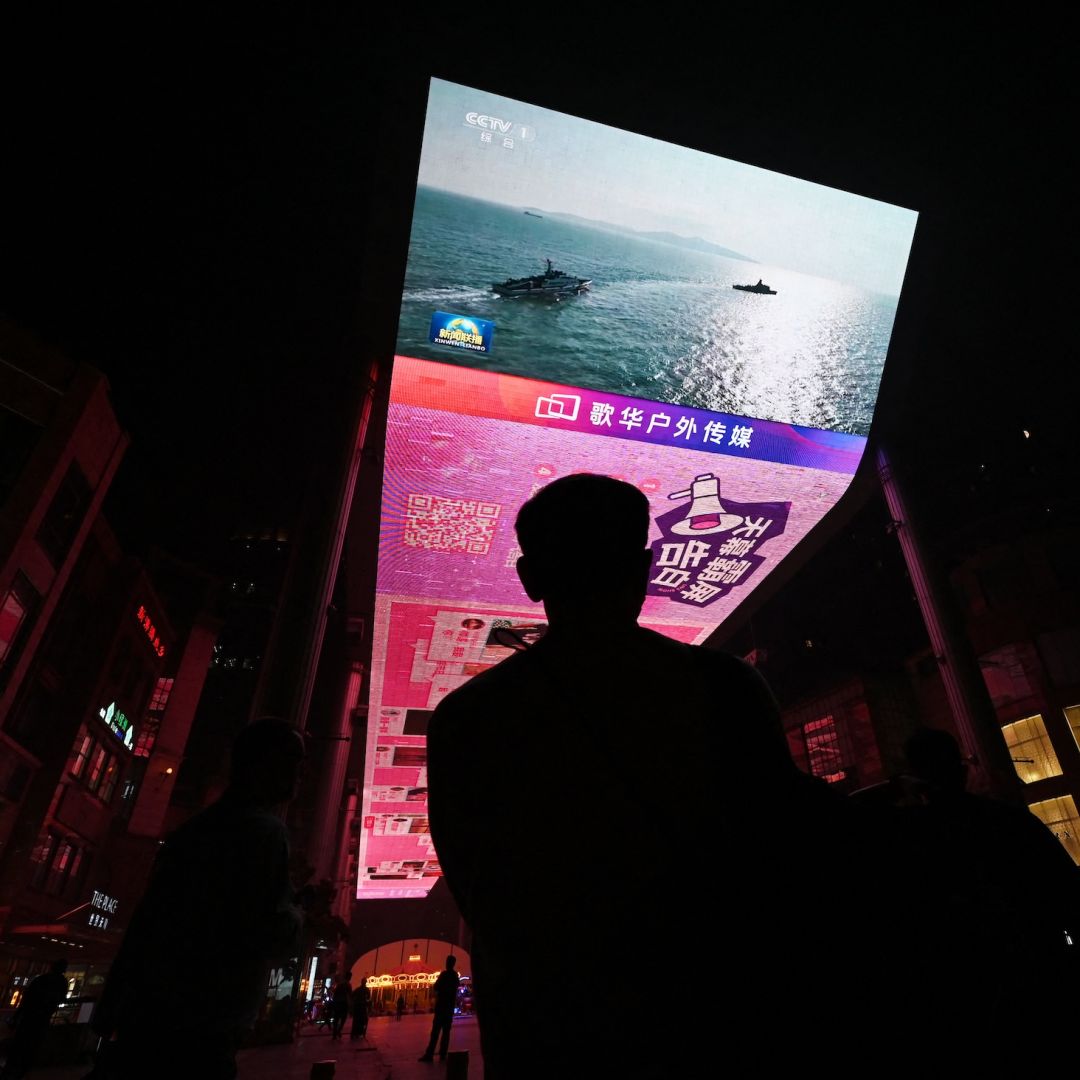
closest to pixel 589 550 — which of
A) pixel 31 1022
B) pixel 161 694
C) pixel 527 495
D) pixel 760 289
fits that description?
pixel 527 495

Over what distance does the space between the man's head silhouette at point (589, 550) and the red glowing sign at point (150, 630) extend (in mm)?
28700

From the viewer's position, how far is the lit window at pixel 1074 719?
54.5ft

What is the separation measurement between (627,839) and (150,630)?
3151 cm

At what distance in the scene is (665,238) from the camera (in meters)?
7.70

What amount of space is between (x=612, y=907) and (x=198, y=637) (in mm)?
34327

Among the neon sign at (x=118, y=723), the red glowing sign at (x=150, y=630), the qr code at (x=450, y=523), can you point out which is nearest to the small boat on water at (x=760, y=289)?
the qr code at (x=450, y=523)

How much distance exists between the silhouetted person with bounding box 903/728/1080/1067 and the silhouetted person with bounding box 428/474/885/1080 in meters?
0.13

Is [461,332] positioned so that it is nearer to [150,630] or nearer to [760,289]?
[760,289]

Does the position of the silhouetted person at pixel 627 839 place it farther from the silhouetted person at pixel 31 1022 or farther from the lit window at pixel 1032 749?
the lit window at pixel 1032 749

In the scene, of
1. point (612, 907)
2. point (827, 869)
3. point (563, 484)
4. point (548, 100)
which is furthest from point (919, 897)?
point (548, 100)

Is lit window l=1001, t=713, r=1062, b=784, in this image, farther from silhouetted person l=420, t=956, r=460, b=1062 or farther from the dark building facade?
the dark building facade

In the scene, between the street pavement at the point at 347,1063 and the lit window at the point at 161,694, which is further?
the lit window at the point at 161,694

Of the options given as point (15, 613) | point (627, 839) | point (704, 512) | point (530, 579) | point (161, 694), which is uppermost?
point (161, 694)

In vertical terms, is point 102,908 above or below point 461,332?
below
